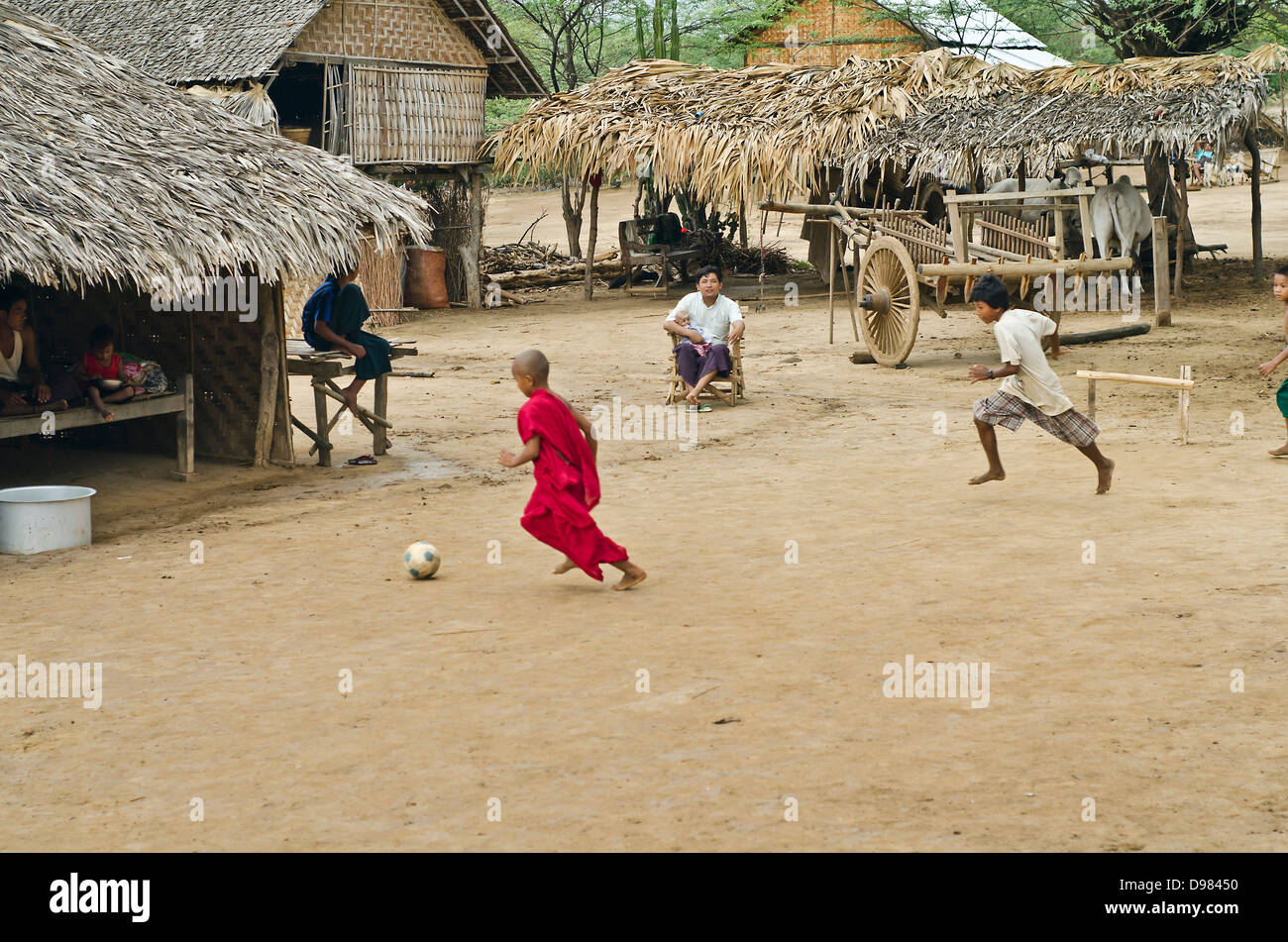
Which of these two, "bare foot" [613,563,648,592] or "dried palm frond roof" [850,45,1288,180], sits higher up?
"dried palm frond roof" [850,45,1288,180]

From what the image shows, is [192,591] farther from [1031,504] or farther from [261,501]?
[1031,504]

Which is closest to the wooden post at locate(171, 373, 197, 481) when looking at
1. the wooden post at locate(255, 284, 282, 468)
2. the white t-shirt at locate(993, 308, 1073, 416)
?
the wooden post at locate(255, 284, 282, 468)

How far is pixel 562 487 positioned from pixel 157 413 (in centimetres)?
443

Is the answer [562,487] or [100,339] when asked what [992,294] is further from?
[100,339]

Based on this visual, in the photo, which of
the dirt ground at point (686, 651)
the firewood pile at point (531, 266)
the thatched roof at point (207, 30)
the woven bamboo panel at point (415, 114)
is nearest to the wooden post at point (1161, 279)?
the dirt ground at point (686, 651)

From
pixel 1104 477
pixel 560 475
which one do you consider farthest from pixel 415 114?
pixel 560 475

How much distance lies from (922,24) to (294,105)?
1241 centimetres

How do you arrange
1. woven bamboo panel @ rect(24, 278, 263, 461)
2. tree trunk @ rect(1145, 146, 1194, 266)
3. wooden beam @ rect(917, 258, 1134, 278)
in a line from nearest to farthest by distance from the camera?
1. woven bamboo panel @ rect(24, 278, 263, 461)
2. wooden beam @ rect(917, 258, 1134, 278)
3. tree trunk @ rect(1145, 146, 1194, 266)

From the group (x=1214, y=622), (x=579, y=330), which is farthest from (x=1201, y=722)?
(x=579, y=330)

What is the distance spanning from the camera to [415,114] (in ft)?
69.3

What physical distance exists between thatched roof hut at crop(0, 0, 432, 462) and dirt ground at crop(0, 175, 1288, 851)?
0.89 meters

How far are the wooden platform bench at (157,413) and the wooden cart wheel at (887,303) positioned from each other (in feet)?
23.8

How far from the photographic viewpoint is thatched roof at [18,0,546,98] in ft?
61.7

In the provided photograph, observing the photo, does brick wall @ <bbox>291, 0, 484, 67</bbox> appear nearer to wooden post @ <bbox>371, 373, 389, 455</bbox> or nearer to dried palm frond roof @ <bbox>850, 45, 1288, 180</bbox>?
dried palm frond roof @ <bbox>850, 45, 1288, 180</bbox>
